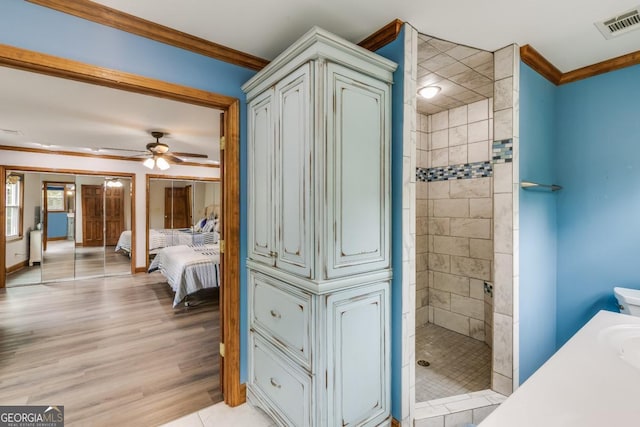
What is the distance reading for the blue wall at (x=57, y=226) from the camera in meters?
5.75

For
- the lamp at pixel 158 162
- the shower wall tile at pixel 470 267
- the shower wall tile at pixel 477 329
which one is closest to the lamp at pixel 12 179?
the lamp at pixel 158 162

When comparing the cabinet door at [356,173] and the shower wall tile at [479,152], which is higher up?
the shower wall tile at [479,152]

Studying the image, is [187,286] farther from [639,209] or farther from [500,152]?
[639,209]

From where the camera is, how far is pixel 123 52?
160cm

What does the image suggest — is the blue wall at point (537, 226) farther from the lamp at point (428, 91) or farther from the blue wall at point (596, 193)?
the lamp at point (428, 91)

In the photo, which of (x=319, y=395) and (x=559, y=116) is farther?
(x=559, y=116)

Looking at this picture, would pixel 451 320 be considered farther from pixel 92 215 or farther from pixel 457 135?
pixel 92 215

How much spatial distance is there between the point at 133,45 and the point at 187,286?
309 cm

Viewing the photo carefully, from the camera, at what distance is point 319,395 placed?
1.42m

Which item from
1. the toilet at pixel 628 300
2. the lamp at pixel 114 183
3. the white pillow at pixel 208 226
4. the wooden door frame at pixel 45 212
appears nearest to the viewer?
the toilet at pixel 628 300

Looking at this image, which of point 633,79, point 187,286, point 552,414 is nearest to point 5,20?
point 552,414

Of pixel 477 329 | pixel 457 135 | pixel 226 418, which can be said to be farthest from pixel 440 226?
pixel 226 418

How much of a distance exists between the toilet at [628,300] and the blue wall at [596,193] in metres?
0.17

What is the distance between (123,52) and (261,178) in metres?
1.03
